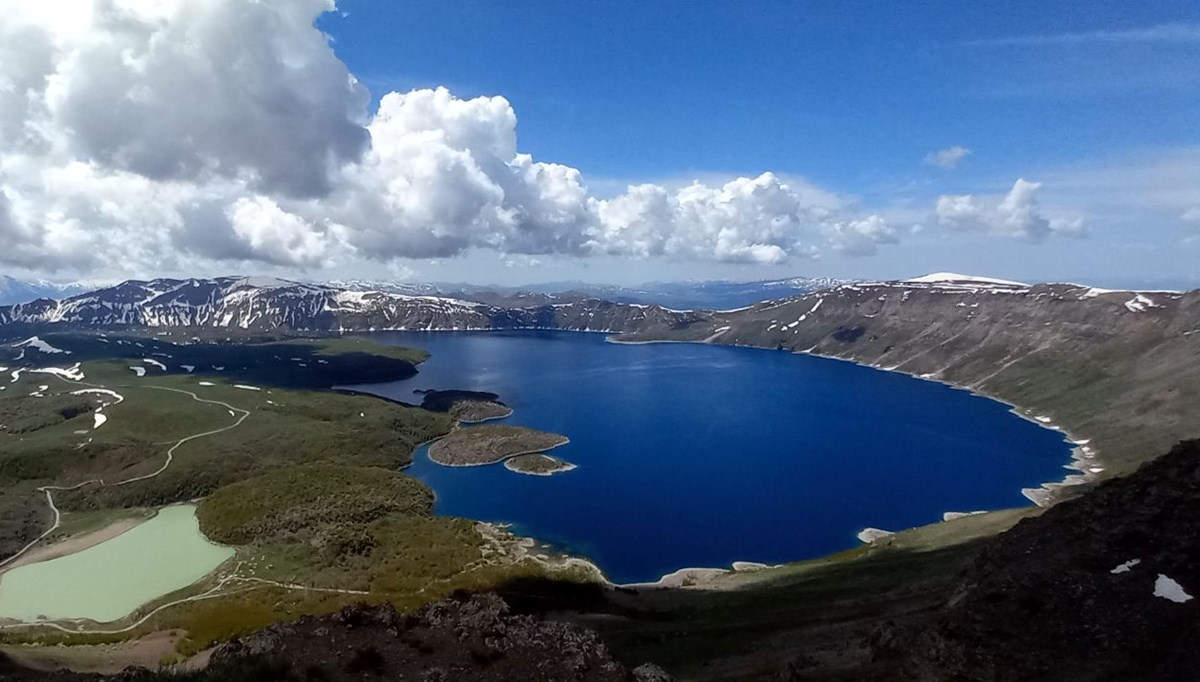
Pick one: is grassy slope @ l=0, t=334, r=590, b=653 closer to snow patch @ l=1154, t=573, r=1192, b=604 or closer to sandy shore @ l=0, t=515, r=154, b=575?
sandy shore @ l=0, t=515, r=154, b=575

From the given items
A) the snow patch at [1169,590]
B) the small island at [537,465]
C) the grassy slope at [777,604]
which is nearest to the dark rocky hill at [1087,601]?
the snow patch at [1169,590]

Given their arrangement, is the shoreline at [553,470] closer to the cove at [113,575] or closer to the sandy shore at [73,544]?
the cove at [113,575]

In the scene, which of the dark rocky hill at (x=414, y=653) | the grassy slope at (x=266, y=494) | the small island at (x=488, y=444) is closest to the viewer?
the dark rocky hill at (x=414, y=653)

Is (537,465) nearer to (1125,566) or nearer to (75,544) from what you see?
(75,544)

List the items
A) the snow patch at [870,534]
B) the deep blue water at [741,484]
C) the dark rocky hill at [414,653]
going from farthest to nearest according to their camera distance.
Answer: the deep blue water at [741,484] < the snow patch at [870,534] < the dark rocky hill at [414,653]

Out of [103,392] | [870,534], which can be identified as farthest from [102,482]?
[870,534]

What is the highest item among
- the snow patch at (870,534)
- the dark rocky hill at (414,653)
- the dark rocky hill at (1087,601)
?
the dark rocky hill at (1087,601)

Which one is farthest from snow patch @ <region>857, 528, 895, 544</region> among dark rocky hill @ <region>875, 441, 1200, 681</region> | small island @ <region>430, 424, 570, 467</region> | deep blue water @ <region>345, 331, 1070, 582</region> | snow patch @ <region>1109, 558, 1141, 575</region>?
small island @ <region>430, 424, 570, 467</region>

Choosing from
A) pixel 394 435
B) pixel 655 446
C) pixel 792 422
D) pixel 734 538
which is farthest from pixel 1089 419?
pixel 394 435
